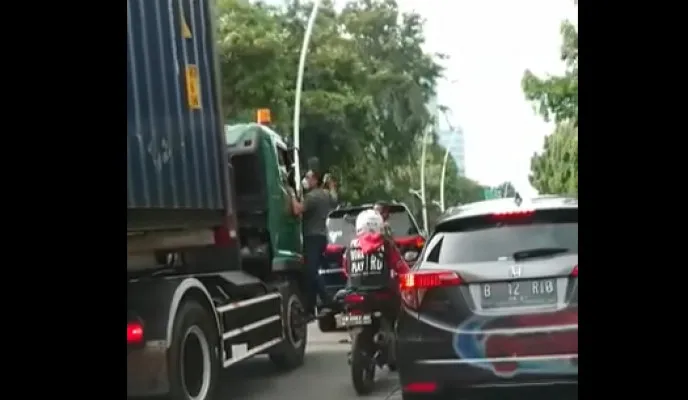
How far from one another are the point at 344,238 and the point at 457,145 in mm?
1105

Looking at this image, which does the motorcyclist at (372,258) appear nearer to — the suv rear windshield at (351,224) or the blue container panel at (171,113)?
the suv rear windshield at (351,224)

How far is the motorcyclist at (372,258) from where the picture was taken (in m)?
6.60

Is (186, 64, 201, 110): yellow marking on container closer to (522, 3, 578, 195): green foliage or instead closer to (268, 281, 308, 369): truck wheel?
(522, 3, 578, 195): green foliage

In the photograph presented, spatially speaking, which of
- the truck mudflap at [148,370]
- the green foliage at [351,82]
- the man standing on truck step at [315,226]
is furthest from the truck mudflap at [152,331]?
the man standing on truck step at [315,226]

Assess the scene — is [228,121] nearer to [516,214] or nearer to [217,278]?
[217,278]

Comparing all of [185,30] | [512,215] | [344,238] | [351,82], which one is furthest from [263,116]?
[512,215]

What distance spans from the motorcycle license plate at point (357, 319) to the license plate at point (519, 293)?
4.12 feet

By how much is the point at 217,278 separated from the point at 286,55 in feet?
4.40

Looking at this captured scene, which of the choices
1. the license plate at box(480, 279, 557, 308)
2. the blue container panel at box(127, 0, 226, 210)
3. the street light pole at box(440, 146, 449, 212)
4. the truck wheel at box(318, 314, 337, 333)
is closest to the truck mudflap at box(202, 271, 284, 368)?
A: the truck wheel at box(318, 314, 337, 333)

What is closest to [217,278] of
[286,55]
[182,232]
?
[182,232]

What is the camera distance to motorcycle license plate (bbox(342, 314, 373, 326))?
6715 mm
